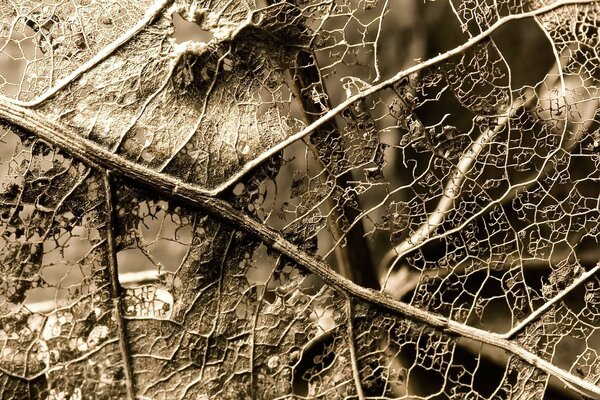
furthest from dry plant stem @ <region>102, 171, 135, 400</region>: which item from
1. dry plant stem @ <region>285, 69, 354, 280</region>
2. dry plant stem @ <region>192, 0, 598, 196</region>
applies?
dry plant stem @ <region>285, 69, 354, 280</region>

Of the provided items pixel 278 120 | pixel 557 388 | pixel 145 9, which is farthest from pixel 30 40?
pixel 557 388

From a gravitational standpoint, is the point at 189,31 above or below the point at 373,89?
above

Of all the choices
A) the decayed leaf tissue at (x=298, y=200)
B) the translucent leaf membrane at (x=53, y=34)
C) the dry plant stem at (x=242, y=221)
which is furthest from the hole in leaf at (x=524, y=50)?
the translucent leaf membrane at (x=53, y=34)

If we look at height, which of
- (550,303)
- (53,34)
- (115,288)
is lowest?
(550,303)

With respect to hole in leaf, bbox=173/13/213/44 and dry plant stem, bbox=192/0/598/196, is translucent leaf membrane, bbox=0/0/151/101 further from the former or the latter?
dry plant stem, bbox=192/0/598/196

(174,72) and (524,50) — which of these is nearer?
(174,72)

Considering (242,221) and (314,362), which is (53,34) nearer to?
(242,221)

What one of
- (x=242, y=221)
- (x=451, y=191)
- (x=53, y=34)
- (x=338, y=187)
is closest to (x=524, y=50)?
(x=451, y=191)
